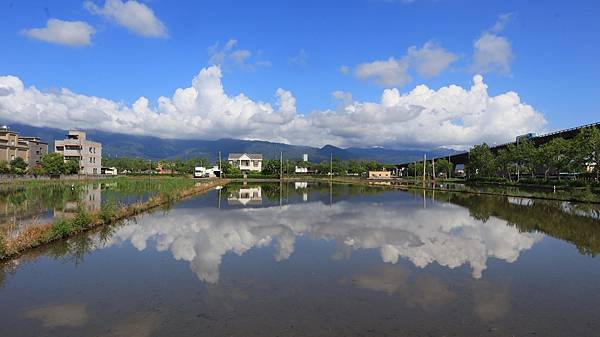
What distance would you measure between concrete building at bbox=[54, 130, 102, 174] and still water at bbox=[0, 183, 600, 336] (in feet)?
236

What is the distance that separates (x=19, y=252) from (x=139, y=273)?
437 centimetres

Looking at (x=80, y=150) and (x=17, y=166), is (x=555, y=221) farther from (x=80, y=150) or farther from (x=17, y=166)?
(x=80, y=150)

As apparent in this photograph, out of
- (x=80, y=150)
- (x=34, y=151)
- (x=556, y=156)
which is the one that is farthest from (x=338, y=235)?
(x=34, y=151)

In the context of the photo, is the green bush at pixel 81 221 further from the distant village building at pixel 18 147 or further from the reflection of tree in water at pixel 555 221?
the distant village building at pixel 18 147

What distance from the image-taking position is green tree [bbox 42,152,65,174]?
69.4 m

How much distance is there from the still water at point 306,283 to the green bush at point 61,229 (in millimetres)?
484

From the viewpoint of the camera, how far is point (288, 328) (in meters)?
6.75

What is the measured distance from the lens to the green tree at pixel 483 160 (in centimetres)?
6226

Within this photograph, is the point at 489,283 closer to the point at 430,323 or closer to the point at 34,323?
the point at 430,323

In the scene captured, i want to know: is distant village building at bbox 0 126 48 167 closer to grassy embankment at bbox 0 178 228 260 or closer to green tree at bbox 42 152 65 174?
green tree at bbox 42 152 65 174

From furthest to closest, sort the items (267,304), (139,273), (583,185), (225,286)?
(583,185) → (139,273) → (225,286) → (267,304)

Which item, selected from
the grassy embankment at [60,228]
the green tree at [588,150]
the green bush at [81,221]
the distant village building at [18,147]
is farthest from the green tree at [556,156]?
the distant village building at [18,147]

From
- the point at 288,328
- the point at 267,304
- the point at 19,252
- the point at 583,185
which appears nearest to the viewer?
the point at 288,328

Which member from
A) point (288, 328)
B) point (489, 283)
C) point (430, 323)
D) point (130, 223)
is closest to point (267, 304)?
point (288, 328)
